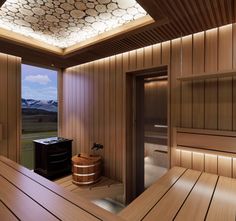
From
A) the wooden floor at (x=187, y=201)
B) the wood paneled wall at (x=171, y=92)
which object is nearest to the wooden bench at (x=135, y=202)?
the wooden floor at (x=187, y=201)

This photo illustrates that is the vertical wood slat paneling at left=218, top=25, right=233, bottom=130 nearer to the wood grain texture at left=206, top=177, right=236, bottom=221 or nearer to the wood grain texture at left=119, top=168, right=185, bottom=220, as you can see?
the wood grain texture at left=206, top=177, right=236, bottom=221

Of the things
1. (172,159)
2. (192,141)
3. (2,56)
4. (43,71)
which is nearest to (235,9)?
(192,141)

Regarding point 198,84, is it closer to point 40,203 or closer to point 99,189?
point 40,203

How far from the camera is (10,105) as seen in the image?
132 inches

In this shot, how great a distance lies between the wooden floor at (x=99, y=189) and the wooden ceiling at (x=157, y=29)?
244cm

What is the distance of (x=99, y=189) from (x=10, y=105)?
2302 millimetres

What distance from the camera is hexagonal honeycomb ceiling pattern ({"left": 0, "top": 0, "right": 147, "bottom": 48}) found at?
2.10 m

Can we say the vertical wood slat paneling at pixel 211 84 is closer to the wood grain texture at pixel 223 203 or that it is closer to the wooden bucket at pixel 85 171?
the wood grain texture at pixel 223 203

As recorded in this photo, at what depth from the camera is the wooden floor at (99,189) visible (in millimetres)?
3000

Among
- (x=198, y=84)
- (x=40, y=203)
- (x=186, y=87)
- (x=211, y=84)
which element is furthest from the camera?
(x=186, y=87)

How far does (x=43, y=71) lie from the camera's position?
429 cm

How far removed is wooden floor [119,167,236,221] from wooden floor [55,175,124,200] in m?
1.45

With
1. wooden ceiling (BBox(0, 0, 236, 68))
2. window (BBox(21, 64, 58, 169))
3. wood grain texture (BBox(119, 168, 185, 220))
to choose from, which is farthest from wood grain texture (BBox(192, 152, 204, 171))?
window (BBox(21, 64, 58, 169))

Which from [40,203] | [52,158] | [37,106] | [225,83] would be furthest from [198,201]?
[37,106]
